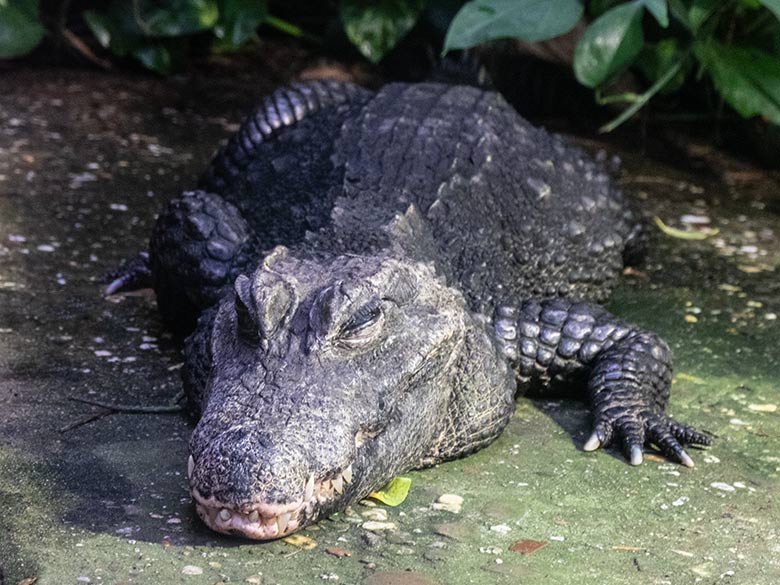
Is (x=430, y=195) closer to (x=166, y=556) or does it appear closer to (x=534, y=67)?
(x=166, y=556)

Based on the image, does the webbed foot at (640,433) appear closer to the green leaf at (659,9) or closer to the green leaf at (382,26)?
the green leaf at (659,9)

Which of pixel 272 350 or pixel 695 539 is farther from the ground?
pixel 272 350

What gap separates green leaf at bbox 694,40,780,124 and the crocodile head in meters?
3.65

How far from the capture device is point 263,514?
3180 millimetres

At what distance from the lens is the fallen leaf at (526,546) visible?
11.3 ft

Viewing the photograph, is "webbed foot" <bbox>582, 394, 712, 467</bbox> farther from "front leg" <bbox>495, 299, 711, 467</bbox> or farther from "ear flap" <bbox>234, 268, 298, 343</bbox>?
"ear flap" <bbox>234, 268, 298, 343</bbox>

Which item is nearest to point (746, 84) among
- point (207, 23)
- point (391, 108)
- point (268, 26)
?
point (391, 108)

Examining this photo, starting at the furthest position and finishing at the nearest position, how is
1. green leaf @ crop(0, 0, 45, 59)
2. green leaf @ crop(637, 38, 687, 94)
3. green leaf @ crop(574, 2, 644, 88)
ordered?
green leaf @ crop(0, 0, 45, 59) → green leaf @ crop(637, 38, 687, 94) → green leaf @ crop(574, 2, 644, 88)

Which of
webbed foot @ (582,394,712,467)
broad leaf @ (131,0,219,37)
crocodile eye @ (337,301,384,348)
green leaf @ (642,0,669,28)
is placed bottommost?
webbed foot @ (582,394,712,467)

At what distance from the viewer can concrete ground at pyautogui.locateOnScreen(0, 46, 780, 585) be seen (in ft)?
10.8

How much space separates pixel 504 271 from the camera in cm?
502

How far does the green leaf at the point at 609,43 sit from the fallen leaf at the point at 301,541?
3975 mm

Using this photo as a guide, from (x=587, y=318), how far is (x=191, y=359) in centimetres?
160

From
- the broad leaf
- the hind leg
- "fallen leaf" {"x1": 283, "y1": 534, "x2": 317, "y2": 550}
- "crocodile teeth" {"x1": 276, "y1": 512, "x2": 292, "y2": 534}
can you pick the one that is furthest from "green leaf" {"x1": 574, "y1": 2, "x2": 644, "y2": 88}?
"crocodile teeth" {"x1": 276, "y1": 512, "x2": 292, "y2": 534}
